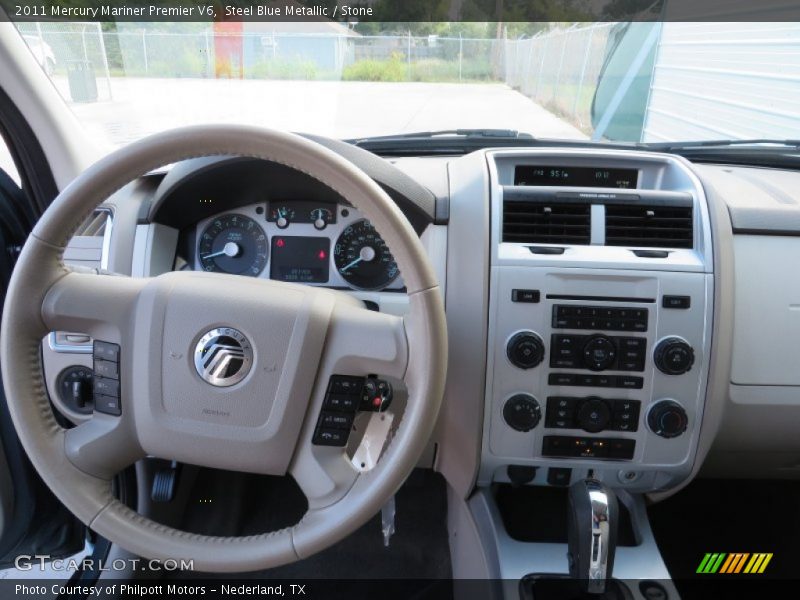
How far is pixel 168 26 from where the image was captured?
1.79 metres

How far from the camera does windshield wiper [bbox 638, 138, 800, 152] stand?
194 centimetres

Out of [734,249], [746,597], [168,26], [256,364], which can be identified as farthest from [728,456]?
[168,26]

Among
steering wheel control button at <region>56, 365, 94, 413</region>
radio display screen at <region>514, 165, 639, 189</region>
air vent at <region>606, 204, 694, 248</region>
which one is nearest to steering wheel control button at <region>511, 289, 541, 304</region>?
air vent at <region>606, 204, 694, 248</region>

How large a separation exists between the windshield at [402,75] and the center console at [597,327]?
1.76ft

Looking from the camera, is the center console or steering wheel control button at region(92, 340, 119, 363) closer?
steering wheel control button at region(92, 340, 119, 363)

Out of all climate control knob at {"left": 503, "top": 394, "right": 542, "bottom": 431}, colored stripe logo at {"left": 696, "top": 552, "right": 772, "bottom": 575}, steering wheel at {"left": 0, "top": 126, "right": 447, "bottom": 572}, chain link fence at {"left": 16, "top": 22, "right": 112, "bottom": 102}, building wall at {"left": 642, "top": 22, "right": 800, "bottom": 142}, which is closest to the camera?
steering wheel at {"left": 0, "top": 126, "right": 447, "bottom": 572}

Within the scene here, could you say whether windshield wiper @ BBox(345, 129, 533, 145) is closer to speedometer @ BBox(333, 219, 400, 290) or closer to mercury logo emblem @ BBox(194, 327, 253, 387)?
speedometer @ BBox(333, 219, 400, 290)

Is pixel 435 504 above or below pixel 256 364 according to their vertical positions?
below

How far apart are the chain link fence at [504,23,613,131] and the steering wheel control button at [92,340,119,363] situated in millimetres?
1530

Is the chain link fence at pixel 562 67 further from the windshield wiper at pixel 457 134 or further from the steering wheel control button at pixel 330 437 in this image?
the steering wheel control button at pixel 330 437

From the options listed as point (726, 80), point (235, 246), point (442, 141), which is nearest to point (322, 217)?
point (235, 246)

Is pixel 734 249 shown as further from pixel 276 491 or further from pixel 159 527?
pixel 276 491

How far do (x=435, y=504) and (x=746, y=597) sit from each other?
3.40 feet

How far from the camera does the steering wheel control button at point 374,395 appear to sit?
49.9 inches
